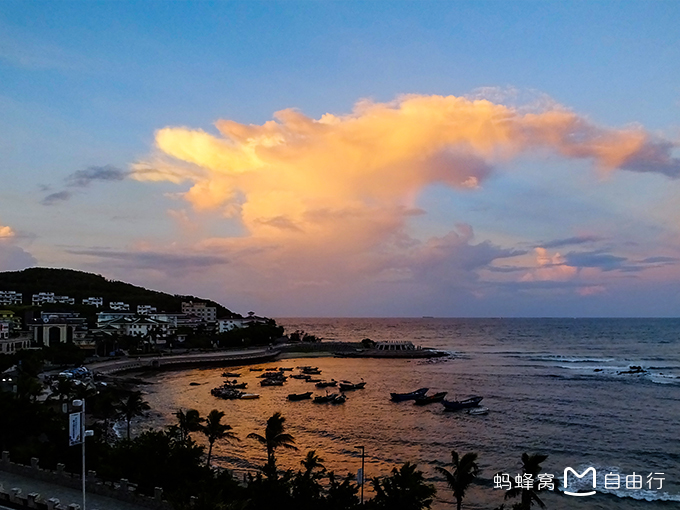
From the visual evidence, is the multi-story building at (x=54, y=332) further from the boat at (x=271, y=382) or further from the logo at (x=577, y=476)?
the logo at (x=577, y=476)

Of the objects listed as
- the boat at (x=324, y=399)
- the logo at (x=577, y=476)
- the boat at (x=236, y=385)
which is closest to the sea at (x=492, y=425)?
the logo at (x=577, y=476)

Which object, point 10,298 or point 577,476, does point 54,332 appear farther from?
A: point 10,298

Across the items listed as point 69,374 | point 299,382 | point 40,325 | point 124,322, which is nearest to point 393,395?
point 299,382

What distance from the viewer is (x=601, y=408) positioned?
67500 millimetres

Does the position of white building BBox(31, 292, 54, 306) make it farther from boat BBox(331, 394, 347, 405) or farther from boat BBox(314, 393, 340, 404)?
boat BBox(331, 394, 347, 405)

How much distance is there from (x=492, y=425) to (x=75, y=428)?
47485mm

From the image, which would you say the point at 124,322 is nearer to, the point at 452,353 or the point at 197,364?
the point at 197,364

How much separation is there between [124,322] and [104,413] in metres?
93.2

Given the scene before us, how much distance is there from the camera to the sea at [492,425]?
3934cm

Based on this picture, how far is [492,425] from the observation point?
191 ft

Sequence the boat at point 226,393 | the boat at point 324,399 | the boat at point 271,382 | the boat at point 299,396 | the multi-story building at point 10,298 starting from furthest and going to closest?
1. the multi-story building at point 10,298
2. the boat at point 271,382
3. the boat at point 299,396
4. the boat at point 226,393
5. the boat at point 324,399

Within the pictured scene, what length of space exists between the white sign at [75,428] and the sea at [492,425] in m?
21.3

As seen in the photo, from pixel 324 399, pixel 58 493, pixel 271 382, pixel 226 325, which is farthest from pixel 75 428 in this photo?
pixel 226 325

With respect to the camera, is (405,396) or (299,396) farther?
(299,396)
